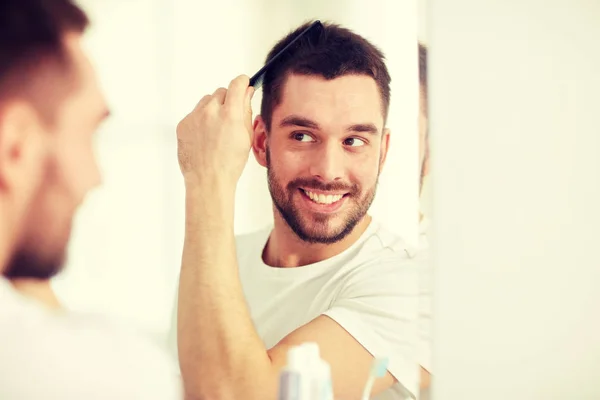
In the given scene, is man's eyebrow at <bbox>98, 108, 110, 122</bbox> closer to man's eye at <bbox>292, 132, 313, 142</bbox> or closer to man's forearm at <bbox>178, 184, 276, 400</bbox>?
man's forearm at <bbox>178, 184, 276, 400</bbox>

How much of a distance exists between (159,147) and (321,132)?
0.31 meters

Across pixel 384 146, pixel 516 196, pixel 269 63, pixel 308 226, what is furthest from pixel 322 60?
pixel 516 196

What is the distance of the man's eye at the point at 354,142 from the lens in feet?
3.40

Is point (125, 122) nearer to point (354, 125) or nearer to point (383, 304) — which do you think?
point (354, 125)

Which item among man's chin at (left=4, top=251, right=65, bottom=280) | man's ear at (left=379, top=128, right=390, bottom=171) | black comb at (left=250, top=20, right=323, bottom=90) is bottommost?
man's chin at (left=4, top=251, right=65, bottom=280)

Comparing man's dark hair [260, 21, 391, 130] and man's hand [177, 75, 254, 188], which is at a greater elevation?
man's dark hair [260, 21, 391, 130]

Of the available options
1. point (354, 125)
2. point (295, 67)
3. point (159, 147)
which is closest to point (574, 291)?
point (354, 125)

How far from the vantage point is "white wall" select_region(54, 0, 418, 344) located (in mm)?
1010

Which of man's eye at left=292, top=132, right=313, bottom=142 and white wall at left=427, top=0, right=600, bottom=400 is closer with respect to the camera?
man's eye at left=292, top=132, right=313, bottom=142

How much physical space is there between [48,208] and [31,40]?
12.3 inches

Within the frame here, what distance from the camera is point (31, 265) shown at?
3.25 feet

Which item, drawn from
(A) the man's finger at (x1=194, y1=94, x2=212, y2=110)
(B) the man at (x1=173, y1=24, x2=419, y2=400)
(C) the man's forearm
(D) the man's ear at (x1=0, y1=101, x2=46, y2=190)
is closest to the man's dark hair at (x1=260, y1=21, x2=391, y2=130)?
(B) the man at (x1=173, y1=24, x2=419, y2=400)

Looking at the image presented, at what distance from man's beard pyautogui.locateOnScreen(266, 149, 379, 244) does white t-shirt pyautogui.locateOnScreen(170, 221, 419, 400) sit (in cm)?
4

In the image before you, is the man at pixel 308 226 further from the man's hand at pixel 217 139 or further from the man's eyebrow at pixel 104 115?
the man's eyebrow at pixel 104 115
